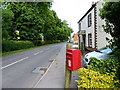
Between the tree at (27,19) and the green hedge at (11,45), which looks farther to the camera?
the tree at (27,19)

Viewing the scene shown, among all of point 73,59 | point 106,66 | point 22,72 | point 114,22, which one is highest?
point 114,22

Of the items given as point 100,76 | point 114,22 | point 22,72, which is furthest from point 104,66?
point 22,72

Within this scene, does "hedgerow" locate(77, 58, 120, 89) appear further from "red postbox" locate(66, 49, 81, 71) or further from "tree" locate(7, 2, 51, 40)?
"tree" locate(7, 2, 51, 40)

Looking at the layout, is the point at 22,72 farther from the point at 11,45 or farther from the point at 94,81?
the point at 11,45

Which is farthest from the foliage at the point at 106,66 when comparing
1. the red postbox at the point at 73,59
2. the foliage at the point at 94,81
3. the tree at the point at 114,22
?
the red postbox at the point at 73,59

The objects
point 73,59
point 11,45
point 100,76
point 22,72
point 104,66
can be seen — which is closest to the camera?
point 73,59

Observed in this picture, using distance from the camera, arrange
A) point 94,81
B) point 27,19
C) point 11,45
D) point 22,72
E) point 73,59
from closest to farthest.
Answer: point 73,59 < point 94,81 < point 22,72 < point 11,45 < point 27,19

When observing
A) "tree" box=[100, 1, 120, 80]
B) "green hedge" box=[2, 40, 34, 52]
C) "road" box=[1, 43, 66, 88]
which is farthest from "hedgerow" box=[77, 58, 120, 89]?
"green hedge" box=[2, 40, 34, 52]

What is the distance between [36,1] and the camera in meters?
28.6

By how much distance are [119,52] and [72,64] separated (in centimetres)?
182

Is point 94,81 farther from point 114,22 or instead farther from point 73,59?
point 114,22

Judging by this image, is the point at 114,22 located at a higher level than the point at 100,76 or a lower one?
higher

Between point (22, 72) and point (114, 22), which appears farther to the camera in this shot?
point (22, 72)

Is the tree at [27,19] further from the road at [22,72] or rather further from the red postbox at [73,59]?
the red postbox at [73,59]
